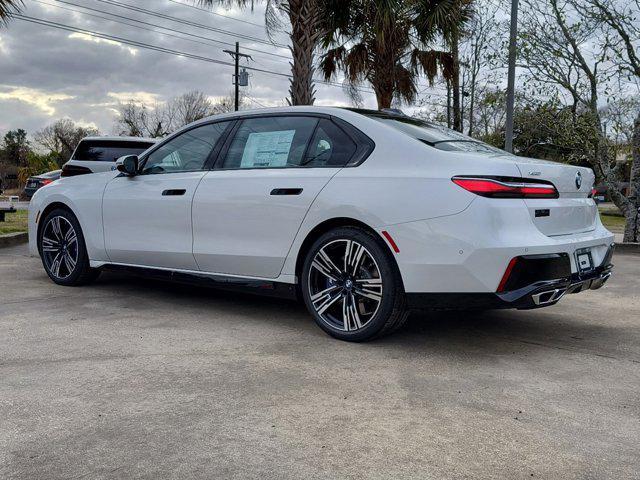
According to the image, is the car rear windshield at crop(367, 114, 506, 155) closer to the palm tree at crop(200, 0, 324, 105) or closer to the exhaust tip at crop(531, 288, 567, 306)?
the exhaust tip at crop(531, 288, 567, 306)

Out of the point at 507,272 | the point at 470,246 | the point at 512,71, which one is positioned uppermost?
the point at 512,71

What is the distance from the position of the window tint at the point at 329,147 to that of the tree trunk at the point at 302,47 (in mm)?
7567

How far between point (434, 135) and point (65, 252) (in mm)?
3846

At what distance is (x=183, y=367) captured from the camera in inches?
153

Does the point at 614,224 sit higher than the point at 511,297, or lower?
lower

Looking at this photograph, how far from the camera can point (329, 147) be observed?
4.75 m

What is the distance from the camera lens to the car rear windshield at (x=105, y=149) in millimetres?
10094

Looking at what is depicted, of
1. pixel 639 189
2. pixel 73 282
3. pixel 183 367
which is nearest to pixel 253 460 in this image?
pixel 183 367

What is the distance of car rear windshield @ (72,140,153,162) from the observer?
10.1 meters

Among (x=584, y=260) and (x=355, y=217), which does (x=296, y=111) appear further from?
(x=584, y=260)

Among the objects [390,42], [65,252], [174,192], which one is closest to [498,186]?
[174,192]

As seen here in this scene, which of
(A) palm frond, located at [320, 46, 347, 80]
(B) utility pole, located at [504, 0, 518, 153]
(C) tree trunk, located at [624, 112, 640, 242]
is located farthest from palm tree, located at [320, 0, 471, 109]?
(C) tree trunk, located at [624, 112, 640, 242]

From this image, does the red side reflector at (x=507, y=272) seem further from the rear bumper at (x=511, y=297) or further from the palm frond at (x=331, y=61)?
the palm frond at (x=331, y=61)

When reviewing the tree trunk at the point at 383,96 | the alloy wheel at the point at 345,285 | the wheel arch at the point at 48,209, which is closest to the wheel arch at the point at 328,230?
the alloy wheel at the point at 345,285
